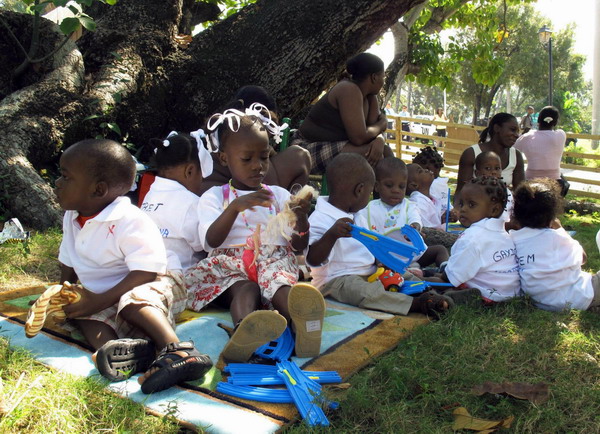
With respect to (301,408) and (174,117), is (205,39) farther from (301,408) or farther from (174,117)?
(301,408)

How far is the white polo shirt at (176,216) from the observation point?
333cm

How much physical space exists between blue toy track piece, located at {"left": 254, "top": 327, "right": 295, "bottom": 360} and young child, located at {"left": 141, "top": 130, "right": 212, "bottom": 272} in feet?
2.56

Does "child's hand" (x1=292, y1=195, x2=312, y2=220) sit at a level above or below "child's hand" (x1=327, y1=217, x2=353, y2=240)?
above

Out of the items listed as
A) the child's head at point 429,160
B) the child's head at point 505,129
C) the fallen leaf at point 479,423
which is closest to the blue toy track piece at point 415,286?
the fallen leaf at point 479,423

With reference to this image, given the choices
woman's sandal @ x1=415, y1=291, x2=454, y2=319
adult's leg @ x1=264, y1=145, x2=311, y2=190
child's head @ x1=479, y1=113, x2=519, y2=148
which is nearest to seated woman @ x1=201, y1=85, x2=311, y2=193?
adult's leg @ x1=264, y1=145, x2=311, y2=190

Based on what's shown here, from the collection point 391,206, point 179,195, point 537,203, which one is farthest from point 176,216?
point 537,203

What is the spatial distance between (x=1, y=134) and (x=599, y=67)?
87.1 feet

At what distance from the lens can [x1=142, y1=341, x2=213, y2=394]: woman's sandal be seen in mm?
A: 2174

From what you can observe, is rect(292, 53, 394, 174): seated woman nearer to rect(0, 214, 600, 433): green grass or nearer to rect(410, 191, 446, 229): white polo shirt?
rect(410, 191, 446, 229): white polo shirt

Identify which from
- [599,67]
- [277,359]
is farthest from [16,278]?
[599,67]

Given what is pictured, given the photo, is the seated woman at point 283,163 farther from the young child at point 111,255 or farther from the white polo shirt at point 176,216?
the young child at point 111,255

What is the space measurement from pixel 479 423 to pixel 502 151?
4589 millimetres

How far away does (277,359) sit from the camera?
2.54 m

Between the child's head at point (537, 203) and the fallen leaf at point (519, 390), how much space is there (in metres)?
1.38
